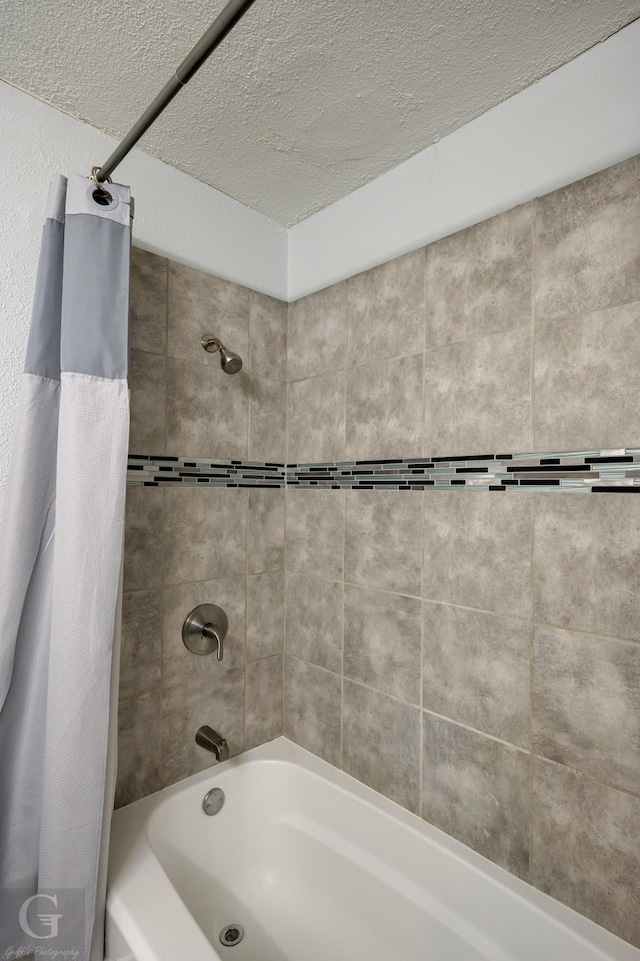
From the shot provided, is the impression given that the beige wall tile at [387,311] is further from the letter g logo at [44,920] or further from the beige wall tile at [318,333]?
the letter g logo at [44,920]

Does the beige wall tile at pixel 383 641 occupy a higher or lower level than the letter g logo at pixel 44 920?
higher

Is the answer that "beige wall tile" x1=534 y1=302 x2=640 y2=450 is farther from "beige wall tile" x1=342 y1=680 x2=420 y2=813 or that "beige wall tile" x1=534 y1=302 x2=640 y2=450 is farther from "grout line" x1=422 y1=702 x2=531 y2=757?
"beige wall tile" x1=342 y1=680 x2=420 y2=813

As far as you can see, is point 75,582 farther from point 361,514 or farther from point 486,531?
point 486,531

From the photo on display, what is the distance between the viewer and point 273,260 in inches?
73.1

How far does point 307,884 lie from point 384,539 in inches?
44.0

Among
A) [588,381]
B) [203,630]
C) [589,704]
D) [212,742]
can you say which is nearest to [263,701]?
[212,742]

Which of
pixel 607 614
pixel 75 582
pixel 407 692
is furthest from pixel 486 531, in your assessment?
pixel 75 582

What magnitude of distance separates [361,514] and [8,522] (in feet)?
3.23

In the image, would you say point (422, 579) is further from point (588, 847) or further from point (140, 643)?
point (140, 643)

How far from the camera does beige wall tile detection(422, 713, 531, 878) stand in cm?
121

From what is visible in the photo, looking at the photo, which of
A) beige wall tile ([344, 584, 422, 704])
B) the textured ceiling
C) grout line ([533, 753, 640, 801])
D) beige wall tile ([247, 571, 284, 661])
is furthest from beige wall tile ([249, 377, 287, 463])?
grout line ([533, 753, 640, 801])

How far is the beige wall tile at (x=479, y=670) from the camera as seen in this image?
3.97 ft

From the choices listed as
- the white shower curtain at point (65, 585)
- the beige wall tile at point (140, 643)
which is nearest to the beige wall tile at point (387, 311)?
the white shower curtain at point (65, 585)

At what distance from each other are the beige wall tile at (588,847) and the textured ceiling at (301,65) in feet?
5.49
